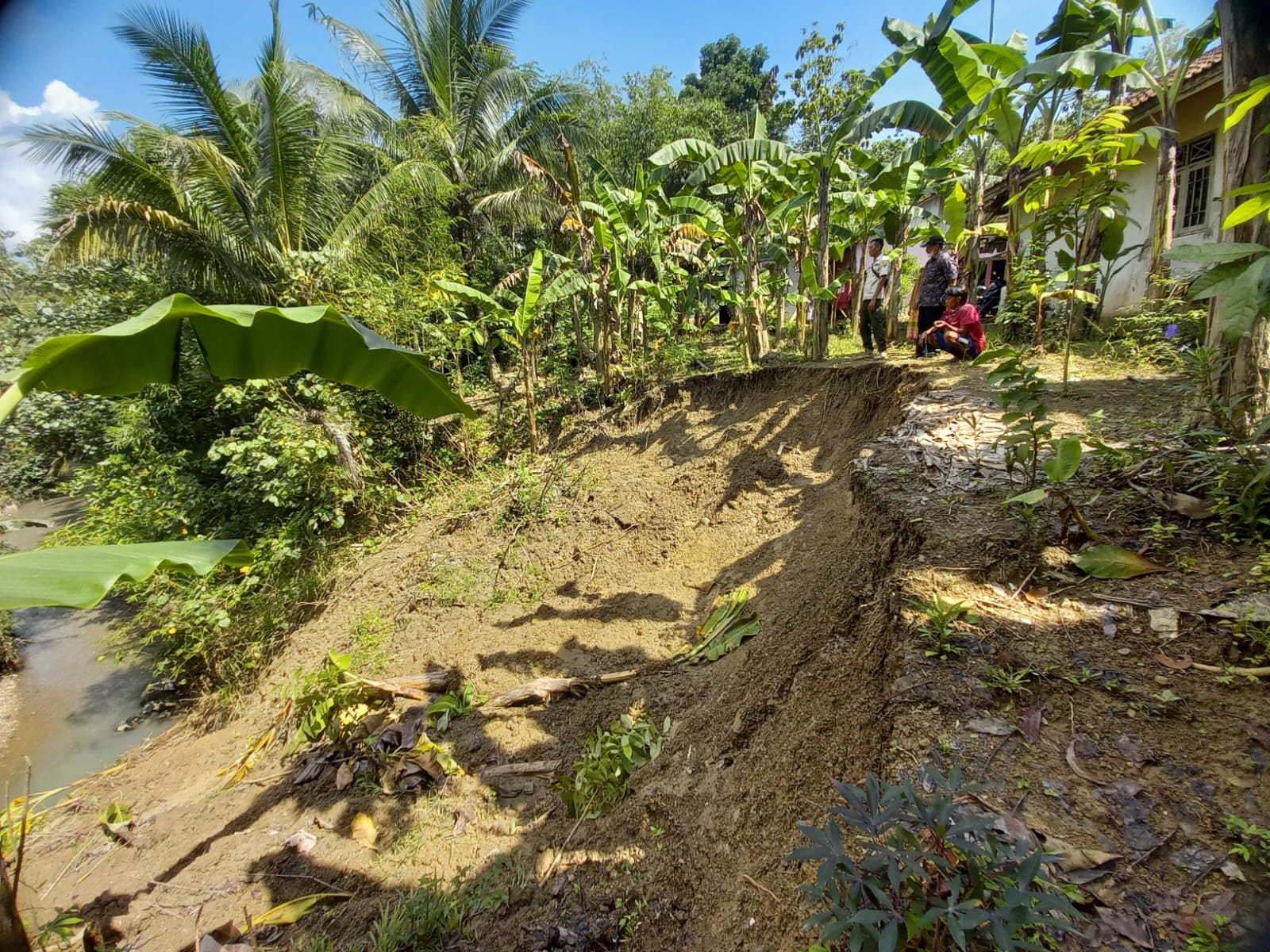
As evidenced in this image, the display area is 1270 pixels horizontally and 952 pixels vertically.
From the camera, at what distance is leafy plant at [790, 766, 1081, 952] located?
1140mm

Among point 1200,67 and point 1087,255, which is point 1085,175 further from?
point 1200,67

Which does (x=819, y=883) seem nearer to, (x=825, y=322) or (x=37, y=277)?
(x=825, y=322)

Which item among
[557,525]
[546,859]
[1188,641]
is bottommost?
[546,859]

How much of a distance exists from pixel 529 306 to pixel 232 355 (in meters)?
5.69

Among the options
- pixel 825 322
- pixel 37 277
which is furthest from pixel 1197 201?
pixel 37 277

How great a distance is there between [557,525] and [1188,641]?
577 centimetres

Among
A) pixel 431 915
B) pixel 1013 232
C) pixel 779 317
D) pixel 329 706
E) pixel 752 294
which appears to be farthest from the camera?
pixel 779 317

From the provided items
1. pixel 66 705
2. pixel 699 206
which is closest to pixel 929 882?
pixel 699 206

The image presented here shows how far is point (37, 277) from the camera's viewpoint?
1336 centimetres

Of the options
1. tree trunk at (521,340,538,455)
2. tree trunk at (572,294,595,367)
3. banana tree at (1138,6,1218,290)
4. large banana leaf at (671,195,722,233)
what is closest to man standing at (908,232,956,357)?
banana tree at (1138,6,1218,290)

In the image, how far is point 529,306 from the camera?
7273 mm

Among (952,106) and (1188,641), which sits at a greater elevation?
(952,106)

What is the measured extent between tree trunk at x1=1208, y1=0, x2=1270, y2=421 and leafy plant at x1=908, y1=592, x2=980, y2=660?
188 cm

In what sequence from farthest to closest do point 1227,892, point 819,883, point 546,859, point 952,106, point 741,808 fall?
1. point 952,106
2. point 546,859
3. point 741,808
4. point 819,883
5. point 1227,892
